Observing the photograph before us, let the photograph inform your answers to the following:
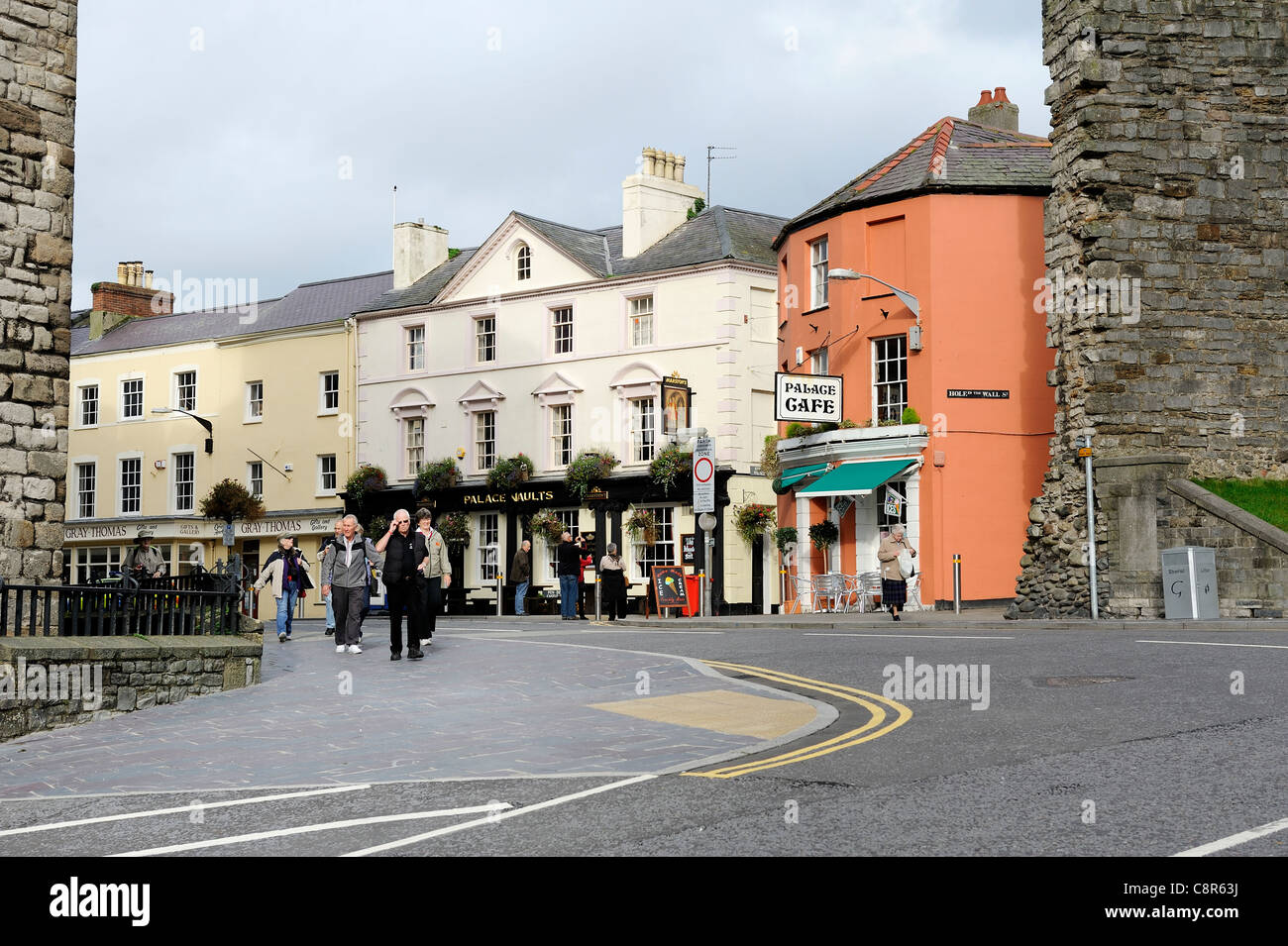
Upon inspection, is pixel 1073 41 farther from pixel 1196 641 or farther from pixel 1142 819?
pixel 1142 819

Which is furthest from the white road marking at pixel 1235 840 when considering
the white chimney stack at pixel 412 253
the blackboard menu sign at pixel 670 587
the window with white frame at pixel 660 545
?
the white chimney stack at pixel 412 253

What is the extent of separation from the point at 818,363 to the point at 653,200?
1105 centimetres

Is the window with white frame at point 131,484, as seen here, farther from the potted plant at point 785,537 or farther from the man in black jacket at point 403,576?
the man in black jacket at point 403,576

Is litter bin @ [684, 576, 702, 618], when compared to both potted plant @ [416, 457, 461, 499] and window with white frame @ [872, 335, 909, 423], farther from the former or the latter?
potted plant @ [416, 457, 461, 499]

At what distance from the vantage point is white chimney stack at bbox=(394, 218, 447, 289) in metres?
49.3

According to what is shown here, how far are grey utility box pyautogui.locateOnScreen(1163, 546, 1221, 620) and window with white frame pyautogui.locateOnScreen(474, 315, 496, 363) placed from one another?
1093 inches

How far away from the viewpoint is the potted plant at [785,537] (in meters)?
35.0

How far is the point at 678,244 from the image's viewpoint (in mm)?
42031

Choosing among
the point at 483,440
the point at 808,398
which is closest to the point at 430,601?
the point at 808,398

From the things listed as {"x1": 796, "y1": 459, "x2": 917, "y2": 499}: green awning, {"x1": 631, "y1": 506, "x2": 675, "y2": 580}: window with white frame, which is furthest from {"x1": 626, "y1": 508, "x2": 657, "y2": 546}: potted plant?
{"x1": 796, "y1": 459, "x2": 917, "y2": 499}: green awning

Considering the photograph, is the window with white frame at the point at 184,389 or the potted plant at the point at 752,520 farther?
the window with white frame at the point at 184,389

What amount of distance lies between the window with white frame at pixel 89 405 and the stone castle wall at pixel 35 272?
43.4 metres

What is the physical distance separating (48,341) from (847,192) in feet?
76.9
